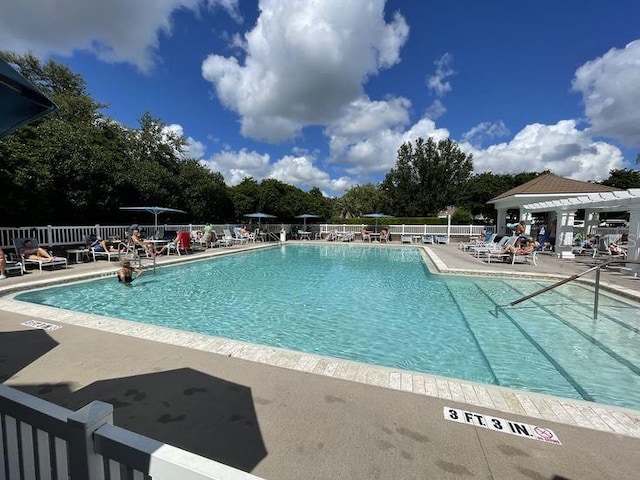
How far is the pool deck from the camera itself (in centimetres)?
199

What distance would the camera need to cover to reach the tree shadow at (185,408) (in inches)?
82.4

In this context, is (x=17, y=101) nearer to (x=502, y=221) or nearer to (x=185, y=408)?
(x=185, y=408)

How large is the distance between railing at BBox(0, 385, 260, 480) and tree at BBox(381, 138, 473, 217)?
35.6 meters

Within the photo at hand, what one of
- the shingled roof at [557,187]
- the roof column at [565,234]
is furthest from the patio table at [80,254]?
the shingled roof at [557,187]

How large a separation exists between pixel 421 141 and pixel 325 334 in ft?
114

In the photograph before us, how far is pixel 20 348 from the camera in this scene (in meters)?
3.59

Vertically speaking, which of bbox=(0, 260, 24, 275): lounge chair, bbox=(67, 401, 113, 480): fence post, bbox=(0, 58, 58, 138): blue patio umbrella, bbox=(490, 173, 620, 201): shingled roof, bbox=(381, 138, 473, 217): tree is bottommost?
bbox=(0, 260, 24, 275): lounge chair

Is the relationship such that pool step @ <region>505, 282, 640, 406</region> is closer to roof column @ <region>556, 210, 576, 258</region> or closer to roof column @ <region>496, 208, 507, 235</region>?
roof column @ <region>556, 210, 576, 258</region>

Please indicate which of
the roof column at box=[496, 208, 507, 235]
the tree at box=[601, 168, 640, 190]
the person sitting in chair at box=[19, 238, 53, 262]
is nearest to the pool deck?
the person sitting in chair at box=[19, 238, 53, 262]

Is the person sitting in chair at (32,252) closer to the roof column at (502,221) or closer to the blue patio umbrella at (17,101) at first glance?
the blue patio umbrella at (17,101)

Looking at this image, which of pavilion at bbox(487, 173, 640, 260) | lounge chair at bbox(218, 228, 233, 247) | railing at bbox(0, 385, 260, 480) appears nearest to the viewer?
railing at bbox(0, 385, 260, 480)

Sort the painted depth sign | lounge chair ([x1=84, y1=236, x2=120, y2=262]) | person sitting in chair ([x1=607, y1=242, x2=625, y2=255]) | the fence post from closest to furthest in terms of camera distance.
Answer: the fence post, the painted depth sign, lounge chair ([x1=84, y1=236, x2=120, y2=262]), person sitting in chair ([x1=607, y1=242, x2=625, y2=255])

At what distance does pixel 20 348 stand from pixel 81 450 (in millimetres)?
3700

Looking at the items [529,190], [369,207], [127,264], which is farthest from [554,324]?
[369,207]
